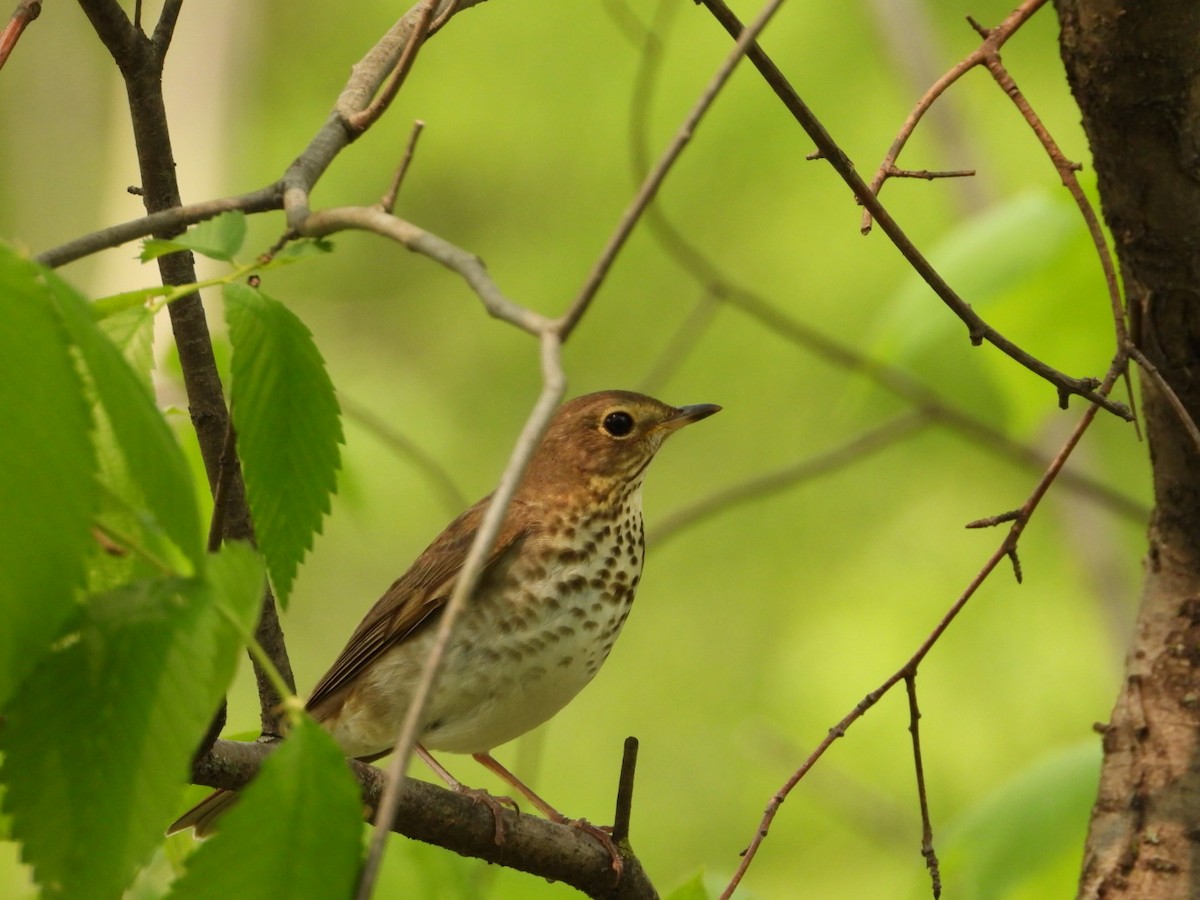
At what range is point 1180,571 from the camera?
2.58 m

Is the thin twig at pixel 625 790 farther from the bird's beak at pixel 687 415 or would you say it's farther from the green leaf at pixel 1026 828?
the bird's beak at pixel 687 415

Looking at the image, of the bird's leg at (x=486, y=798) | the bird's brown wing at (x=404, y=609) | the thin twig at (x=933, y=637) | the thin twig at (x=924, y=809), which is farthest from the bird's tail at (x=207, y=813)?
the thin twig at (x=924, y=809)

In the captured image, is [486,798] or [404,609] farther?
[404,609]

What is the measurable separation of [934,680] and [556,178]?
5940 mm

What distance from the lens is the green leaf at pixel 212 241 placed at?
1514 mm

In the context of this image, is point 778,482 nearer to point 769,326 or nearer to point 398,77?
point 769,326

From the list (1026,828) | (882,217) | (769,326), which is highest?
(769,326)

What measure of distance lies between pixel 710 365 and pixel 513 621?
8362 mm

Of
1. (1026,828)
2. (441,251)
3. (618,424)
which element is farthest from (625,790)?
(618,424)

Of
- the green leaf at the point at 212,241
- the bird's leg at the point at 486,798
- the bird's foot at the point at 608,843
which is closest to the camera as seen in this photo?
the green leaf at the point at 212,241

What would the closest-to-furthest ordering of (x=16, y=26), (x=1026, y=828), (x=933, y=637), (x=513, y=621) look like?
(x=16, y=26)
(x=933, y=637)
(x=1026, y=828)
(x=513, y=621)

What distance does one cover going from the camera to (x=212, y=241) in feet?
5.14

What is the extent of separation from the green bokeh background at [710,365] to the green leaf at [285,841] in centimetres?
341

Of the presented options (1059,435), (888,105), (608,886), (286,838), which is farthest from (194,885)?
(888,105)
